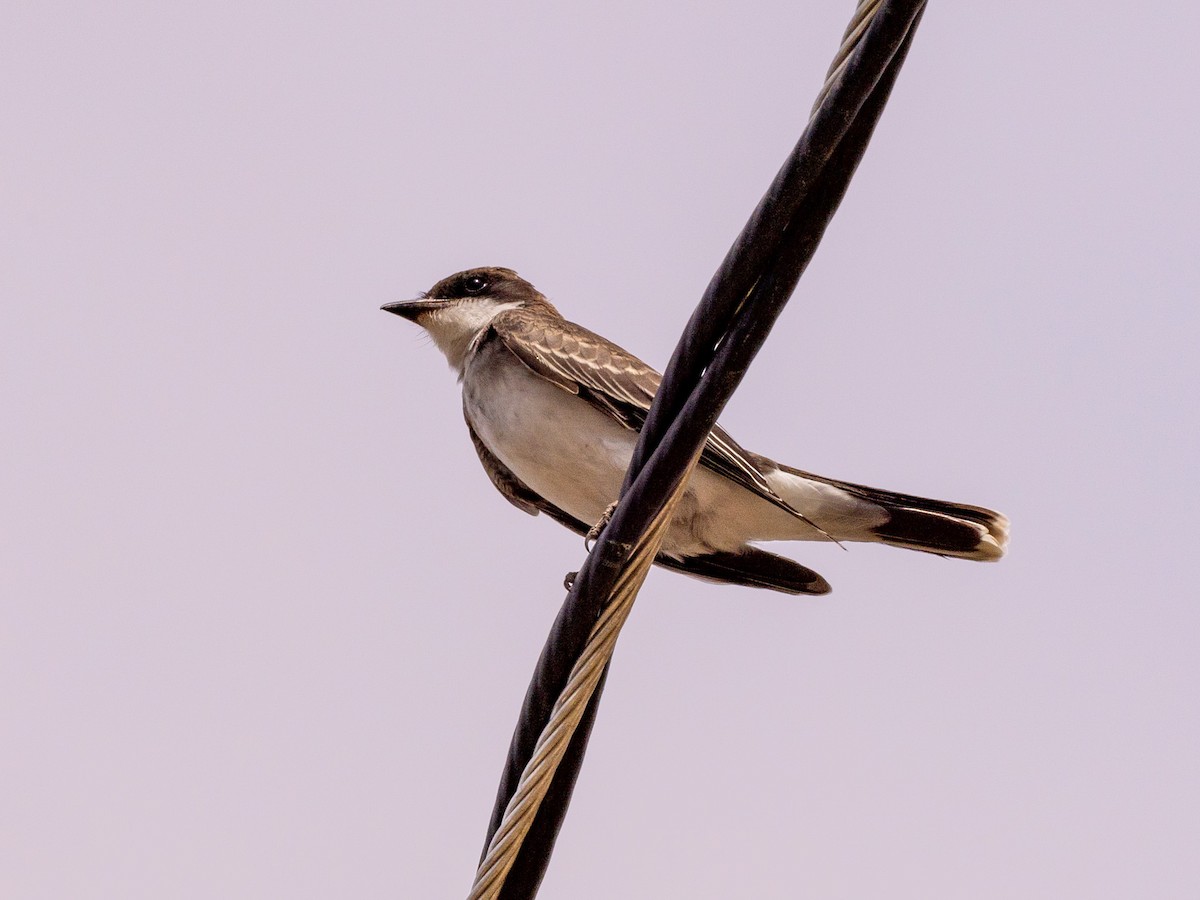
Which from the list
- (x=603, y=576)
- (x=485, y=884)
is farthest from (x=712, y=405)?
(x=485, y=884)

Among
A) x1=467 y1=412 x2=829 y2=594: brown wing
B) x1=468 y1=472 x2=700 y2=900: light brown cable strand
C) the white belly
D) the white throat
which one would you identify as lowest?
x1=468 y1=472 x2=700 y2=900: light brown cable strand

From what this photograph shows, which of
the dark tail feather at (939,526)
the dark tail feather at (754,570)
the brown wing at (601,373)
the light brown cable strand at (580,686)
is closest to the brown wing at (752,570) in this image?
the dark tail feather at (754,570)

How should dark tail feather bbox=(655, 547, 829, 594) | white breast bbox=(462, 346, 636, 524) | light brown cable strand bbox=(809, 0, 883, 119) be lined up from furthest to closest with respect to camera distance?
dark tail feather bbox=(655, 547, 829, 594) < white breast bbox=(462, 346, 636, 524) < light brown cable strand bbox=(809, 0, 883, 119)

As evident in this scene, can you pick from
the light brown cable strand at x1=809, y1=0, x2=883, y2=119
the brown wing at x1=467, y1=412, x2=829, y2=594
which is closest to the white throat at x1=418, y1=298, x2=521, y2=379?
the brown wing at x1=467, y1=412, x2=829, y2=594

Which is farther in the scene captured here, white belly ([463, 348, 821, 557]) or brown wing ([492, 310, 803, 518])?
white belly ([463, 348, 821, 557])

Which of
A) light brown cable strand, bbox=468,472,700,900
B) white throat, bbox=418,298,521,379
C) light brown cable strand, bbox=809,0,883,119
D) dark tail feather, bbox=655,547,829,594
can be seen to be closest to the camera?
light brown cable strand, bbox=809,0,883,119

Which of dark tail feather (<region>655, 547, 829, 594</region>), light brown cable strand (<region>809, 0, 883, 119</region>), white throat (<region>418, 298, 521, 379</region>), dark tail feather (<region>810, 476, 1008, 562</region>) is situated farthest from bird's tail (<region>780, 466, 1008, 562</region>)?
light brown cable strand (<region>809, 0, 883, 119</region>)

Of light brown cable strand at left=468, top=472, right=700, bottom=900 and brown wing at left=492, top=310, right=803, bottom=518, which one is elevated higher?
brown wing at left=492, top=310, right=803, bottom=518

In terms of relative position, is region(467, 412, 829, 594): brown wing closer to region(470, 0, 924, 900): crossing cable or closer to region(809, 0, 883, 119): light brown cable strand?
region(470, 0, 924, 900): crossing cable
